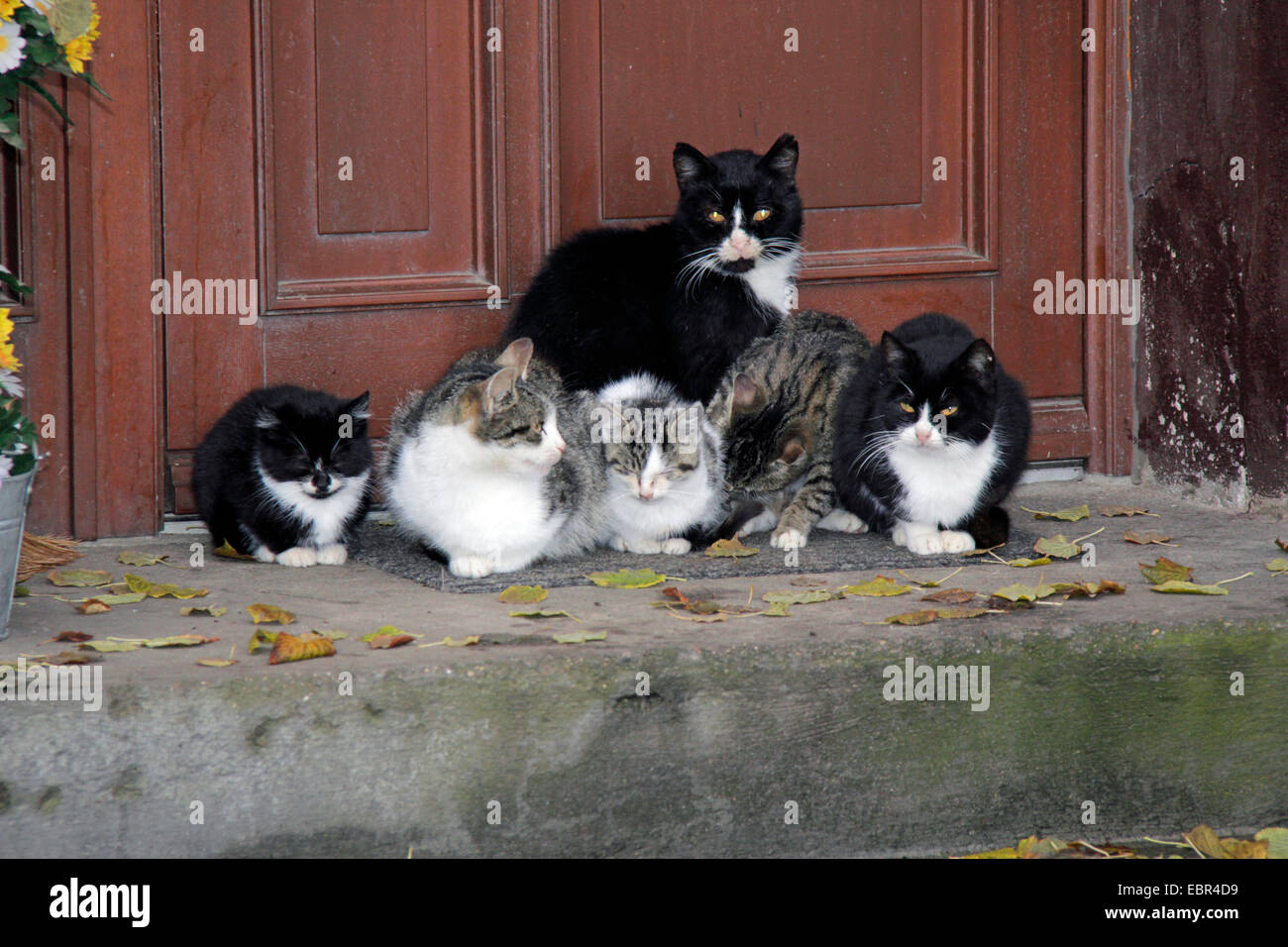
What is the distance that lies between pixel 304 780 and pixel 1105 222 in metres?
3.49

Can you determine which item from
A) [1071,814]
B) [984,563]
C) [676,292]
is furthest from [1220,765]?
[676,292]

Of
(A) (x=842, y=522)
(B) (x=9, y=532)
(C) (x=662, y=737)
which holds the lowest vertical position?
(C) (x=662, y=737)

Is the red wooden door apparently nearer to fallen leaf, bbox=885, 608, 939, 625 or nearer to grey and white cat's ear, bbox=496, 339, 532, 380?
grey and white cat's ear, bbox=496, 339, 532, 380

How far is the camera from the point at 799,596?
3.32m

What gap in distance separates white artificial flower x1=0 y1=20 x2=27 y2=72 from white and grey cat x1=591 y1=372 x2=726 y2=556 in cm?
189

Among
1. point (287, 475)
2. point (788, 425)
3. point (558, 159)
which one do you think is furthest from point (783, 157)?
point (287, 475)

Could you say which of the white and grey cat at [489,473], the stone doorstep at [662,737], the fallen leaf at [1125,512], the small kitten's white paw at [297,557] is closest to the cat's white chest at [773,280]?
the white and grey cat at [489,473]

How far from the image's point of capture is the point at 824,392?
4422 millimetres

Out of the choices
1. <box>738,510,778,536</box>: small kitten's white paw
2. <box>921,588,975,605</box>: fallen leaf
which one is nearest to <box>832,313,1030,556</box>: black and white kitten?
<box>738,510,778,536</box>: small kitten's white paw

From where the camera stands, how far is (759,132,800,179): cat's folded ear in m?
4.41

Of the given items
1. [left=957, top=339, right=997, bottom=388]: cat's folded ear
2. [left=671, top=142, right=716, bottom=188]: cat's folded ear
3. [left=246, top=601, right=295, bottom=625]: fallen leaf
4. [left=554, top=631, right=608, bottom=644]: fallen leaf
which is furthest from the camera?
[left=671, top=142, right=716, bottom=188]: cat's folded ear

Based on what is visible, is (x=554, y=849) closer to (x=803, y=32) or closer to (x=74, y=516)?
(x=74, y=516)

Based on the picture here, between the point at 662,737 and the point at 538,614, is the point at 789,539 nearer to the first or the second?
the point at 538,614

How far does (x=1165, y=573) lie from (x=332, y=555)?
2351 millimetres
